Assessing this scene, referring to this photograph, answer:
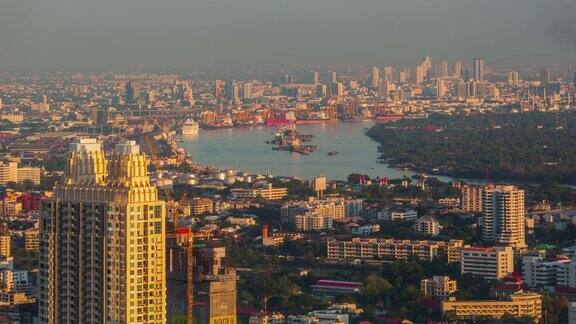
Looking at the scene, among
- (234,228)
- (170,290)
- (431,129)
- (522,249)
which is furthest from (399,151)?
(170,290)

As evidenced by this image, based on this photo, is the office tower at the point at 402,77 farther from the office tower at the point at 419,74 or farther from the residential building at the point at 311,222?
the residential building at the point at 311,222

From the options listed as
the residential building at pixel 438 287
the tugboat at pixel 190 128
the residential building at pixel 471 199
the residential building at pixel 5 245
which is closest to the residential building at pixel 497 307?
the residential building at pixel 438 287

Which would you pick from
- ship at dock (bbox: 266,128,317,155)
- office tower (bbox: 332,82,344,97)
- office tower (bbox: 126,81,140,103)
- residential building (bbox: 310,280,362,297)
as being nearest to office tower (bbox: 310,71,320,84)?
office tower (bbox: 332,82,344,97)

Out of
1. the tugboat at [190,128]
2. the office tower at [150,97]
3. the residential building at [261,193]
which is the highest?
the office tower at [150,97]

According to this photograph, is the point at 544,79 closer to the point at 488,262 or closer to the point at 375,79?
the point at 375,79

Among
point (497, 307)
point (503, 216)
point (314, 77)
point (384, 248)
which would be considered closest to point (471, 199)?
point (503, 216)

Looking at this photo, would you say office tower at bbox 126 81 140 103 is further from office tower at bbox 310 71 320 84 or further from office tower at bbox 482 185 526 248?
office tower at bbox 482 185 526 248
